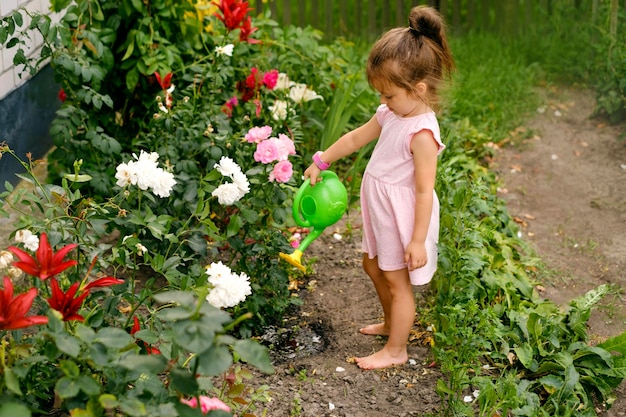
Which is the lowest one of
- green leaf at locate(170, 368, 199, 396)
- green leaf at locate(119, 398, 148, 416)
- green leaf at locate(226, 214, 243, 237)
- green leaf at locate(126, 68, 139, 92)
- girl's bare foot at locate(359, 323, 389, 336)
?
girl's bare foot at locate(359, 323, 389, 336)

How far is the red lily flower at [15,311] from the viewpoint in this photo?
205 centimetres

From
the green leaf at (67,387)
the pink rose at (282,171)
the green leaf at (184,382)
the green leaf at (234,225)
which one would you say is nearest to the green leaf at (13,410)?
the green leaf at (67,387)

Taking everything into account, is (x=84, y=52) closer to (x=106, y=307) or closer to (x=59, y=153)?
(x=59, y=153)

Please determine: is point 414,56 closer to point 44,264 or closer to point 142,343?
point 142,343

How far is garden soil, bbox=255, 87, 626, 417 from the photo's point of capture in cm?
310

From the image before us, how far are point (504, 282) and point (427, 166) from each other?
784 millimetres

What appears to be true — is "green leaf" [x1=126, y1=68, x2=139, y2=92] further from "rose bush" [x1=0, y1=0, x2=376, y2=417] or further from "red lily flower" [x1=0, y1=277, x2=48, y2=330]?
"red lily flower" [x1=0, y1=277, x2=48, y2=330]

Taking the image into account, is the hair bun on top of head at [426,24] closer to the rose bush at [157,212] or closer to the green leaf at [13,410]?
the rose bush at [157,212]

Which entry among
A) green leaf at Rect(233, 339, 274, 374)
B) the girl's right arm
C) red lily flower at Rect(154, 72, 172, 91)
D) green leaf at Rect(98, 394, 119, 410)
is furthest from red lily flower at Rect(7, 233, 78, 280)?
red lily flower at Rect(154, 72, 172, 91)

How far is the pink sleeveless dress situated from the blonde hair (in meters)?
0.13

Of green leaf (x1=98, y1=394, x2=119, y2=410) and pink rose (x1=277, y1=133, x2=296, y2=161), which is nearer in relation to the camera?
green leaf (x1=98, y1=394, x2=119, y2=410)

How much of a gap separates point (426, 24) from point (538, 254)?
5.64 feet

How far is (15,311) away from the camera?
2.07 meters

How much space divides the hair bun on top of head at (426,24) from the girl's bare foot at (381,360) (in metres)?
1.15
